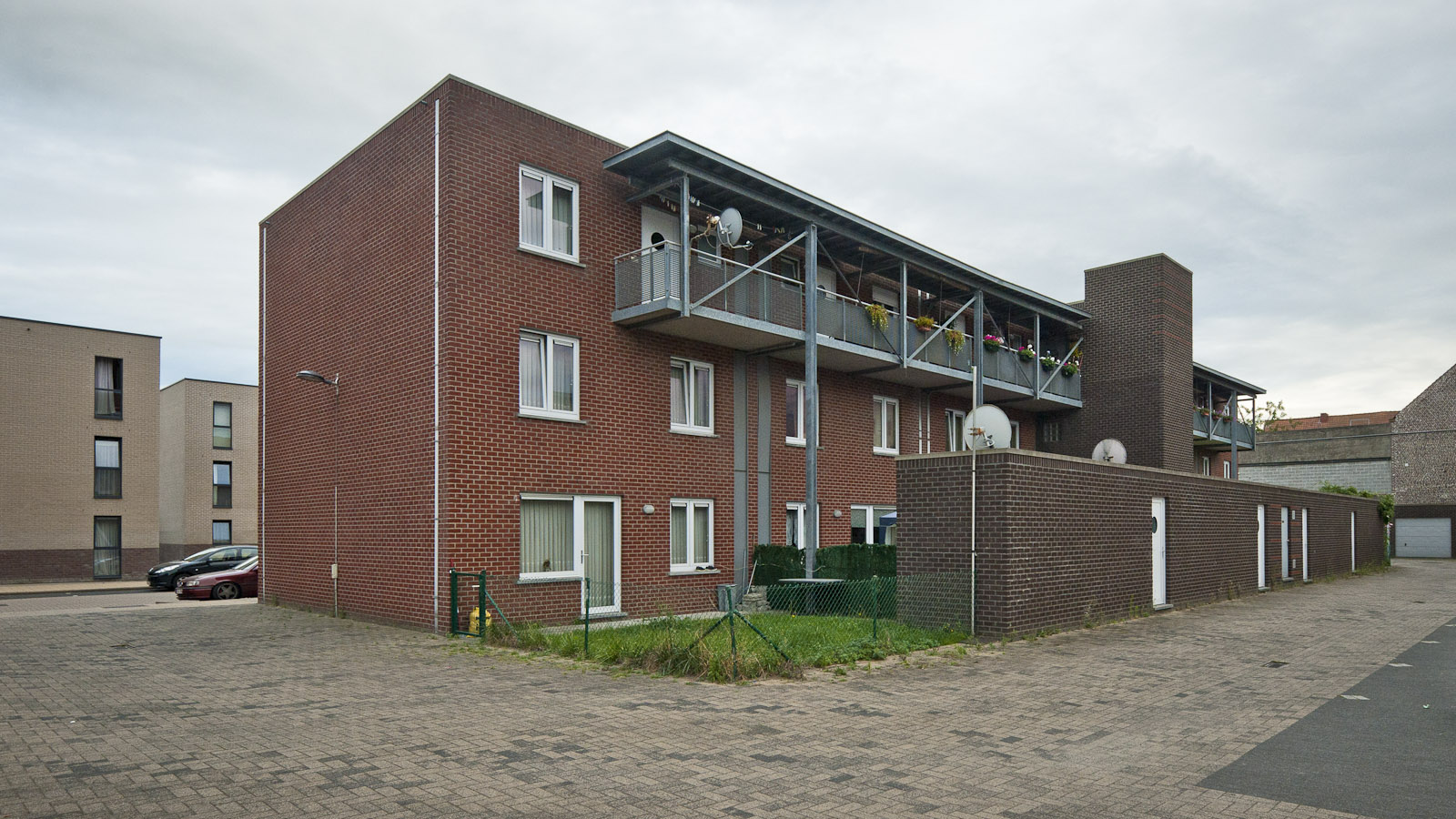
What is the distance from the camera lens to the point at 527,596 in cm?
Result: 1542

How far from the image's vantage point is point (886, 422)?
24.0 m

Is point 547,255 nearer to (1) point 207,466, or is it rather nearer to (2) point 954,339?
(2) point 954,339

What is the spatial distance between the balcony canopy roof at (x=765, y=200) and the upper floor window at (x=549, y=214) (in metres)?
0.97

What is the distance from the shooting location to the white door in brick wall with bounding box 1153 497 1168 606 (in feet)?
56.5

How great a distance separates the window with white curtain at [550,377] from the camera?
16219 mm

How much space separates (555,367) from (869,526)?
30.9 feet

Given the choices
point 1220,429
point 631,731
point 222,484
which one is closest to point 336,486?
point 631,731

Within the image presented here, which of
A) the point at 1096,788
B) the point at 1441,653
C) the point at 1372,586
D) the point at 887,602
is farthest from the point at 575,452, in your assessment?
the point at 1372,586

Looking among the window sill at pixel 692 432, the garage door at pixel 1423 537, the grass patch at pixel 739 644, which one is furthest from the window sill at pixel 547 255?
the garage door at pixel 1423 537

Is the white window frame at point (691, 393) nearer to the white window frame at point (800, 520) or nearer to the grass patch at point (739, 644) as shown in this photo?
the white window frame at point (800, 520)

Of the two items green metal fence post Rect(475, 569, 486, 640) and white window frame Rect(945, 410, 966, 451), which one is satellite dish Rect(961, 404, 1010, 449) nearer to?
green metal fence post Rect(475, 569, 486, 640)

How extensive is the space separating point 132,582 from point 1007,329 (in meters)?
30.2

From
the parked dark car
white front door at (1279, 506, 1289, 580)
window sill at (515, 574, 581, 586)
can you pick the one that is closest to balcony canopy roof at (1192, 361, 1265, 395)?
white front door at (1279, 506, 1289, 580)

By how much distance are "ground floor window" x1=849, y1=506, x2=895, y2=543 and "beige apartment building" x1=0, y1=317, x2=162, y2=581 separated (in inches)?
1060
